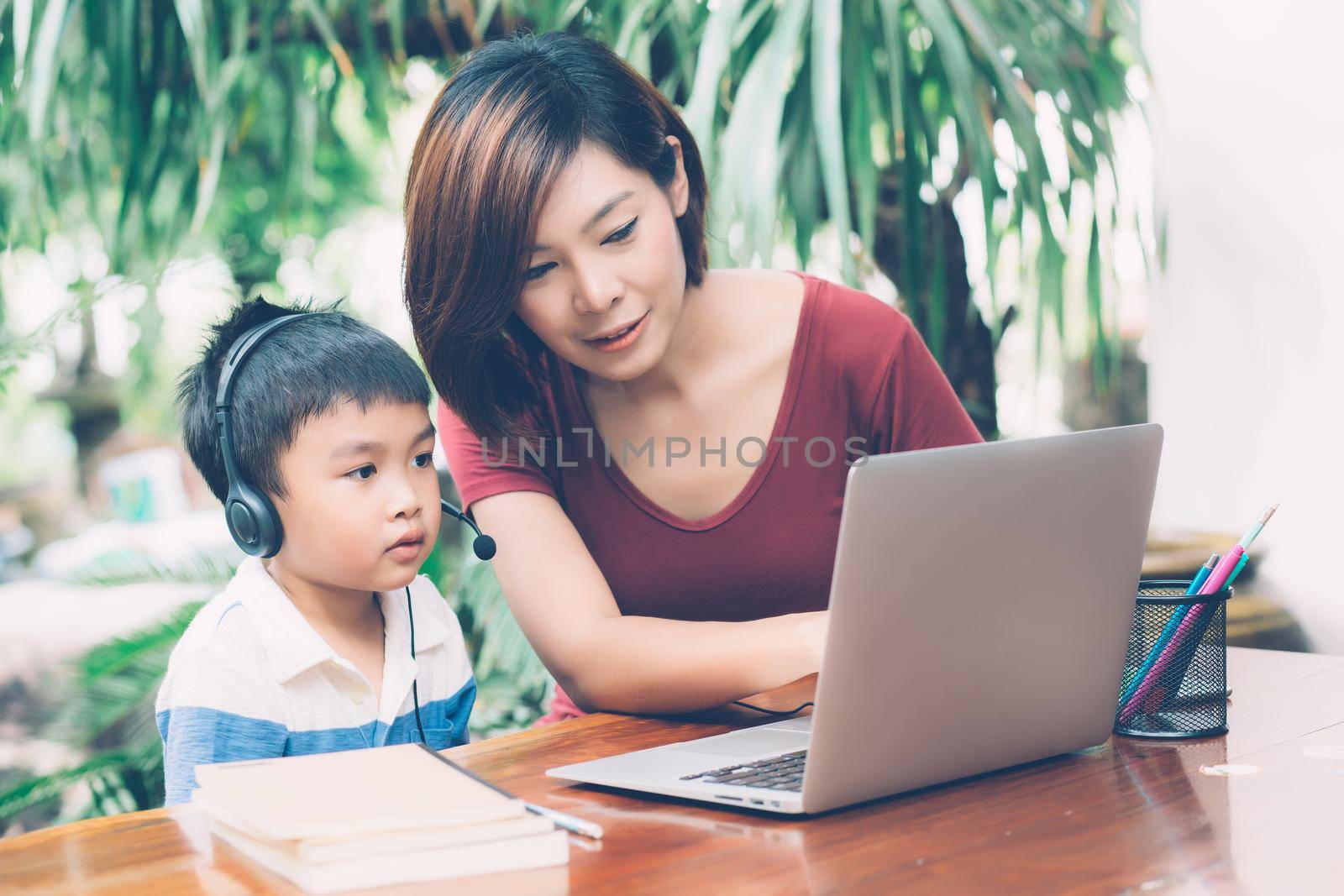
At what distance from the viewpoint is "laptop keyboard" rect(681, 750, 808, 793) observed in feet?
2.45

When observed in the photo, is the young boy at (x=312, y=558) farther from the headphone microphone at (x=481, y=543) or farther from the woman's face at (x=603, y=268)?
the woman's face at (x=603, y=268)

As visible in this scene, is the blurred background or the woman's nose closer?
the woman's nose

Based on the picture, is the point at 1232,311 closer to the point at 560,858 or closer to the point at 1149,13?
the point at 1149,13

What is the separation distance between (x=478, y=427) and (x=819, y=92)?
982 mm

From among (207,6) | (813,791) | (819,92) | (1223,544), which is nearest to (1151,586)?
(813,791)

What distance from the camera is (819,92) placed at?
6.44ft

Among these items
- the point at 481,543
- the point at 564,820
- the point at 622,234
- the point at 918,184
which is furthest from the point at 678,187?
the point at 918,184

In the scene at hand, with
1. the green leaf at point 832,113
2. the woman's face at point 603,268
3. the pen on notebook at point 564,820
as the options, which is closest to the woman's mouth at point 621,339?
the woman's face at point 603,268

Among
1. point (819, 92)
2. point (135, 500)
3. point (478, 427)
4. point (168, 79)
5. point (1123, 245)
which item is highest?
point (168, 79)

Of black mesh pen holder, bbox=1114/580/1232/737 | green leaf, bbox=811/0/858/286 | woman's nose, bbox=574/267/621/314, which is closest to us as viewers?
black mesh pen holder, bbox=1114/580/1232/737

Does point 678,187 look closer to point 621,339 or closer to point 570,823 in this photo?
point 621,339

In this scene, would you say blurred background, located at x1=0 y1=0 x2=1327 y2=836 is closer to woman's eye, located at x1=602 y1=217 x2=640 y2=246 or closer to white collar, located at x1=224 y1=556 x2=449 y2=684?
woman's eye, located at x1=602 y1=217 x2=640 y2=246

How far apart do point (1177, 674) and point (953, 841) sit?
32 centimetres

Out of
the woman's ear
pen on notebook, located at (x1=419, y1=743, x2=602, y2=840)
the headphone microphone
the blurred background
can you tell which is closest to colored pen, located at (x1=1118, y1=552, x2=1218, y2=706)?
→ pen on notebook, located at (x1=419, y1=743, x2=602, y2=840)
